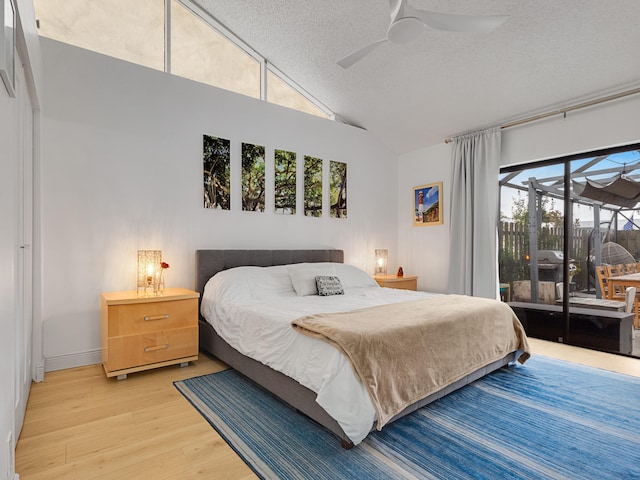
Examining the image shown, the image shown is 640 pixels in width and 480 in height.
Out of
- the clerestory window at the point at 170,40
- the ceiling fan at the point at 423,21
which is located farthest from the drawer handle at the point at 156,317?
the ceiling fan at the point at 423,21

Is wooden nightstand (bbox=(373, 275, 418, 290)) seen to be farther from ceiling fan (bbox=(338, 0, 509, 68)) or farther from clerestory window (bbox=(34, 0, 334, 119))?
ceiling fan (bbox=(338, 0, 509, 68))

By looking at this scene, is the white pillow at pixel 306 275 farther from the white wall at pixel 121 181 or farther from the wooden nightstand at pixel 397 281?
the wooden nightstand at pixel 397 281

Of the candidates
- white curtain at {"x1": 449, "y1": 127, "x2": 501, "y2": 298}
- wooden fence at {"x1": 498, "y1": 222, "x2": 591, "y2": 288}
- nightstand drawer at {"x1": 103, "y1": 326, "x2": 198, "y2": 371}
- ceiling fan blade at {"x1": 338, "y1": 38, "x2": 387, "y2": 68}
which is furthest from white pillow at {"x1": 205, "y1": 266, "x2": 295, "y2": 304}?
wooden fence at {"x1": 498, "y1": 222, "x2": 591, "y2": 288}

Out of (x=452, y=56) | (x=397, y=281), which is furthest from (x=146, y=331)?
(x=452, y=56)

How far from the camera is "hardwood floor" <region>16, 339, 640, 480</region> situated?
5.62ft

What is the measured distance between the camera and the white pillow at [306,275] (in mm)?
3506

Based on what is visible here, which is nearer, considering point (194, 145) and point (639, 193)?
point (639, 193)

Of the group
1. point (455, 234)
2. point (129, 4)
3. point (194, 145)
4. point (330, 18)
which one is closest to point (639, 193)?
point (455, 234)

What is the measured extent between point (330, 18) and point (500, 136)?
2.39 metres

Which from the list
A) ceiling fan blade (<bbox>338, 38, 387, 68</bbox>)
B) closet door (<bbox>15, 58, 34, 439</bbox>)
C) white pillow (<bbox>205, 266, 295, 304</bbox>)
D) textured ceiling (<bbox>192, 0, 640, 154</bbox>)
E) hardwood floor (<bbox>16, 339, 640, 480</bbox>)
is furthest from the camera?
white pillow (<bbox>205, 266, 295, 304</bbox>)

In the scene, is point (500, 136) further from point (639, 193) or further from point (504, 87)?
point (639, 193)

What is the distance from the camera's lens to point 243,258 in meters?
3.88

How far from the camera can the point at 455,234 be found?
4707 mm

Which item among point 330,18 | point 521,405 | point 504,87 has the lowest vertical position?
point 521,405
